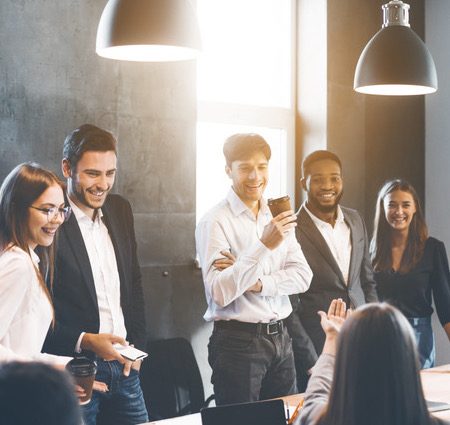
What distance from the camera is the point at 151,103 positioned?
14.7 feet

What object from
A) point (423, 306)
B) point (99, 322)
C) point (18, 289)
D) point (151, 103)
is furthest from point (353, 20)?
point (18, 289)

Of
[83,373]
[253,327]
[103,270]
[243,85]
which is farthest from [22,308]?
[243,85]

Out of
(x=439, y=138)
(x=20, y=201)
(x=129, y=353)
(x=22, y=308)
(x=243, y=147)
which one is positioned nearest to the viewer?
(x=22, y=308)

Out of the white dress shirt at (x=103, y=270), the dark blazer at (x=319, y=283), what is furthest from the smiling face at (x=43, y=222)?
the dark blazer at (x=319, y=283)

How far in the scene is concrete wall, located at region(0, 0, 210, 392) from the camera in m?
3.95

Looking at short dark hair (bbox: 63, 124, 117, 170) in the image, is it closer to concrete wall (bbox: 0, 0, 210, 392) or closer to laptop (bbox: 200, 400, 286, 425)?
concrete wall (bbox: 0, 0, 210, 392)

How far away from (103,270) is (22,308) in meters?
0.57

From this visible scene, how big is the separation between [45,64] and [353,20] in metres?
2.34

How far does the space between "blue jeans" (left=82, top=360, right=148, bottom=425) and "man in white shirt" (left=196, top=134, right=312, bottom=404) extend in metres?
0.47

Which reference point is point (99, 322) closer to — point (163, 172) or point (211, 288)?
point (211, 288)

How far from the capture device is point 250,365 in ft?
11.4

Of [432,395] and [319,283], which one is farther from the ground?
[319,283]

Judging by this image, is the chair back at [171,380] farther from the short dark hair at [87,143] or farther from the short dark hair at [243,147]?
the short dark hair at [87,143]

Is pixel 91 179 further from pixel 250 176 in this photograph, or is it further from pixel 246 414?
pixel 246 414
